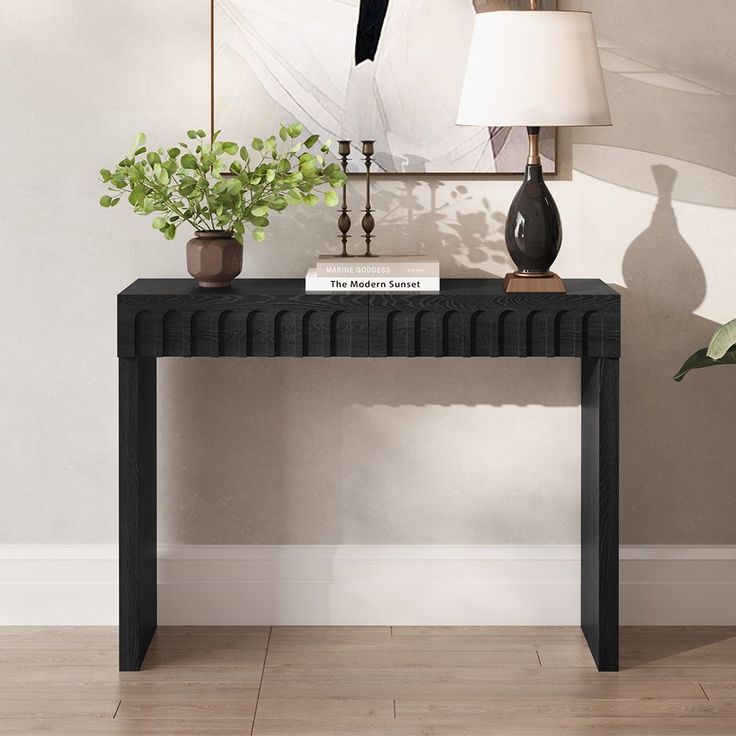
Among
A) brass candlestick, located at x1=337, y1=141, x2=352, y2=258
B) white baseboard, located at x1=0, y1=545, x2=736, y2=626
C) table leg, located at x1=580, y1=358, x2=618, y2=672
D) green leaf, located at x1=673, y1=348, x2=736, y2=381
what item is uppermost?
brass candlestick, located at x1=337, y1=141, x2=352, y2=258

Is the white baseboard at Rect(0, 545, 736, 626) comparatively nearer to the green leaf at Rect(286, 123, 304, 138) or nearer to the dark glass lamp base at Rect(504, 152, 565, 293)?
the dark glass lamp base at Rect(504, 152, 565, 293)

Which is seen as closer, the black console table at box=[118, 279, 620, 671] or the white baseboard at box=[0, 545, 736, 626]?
the black console table at box=[118, 279, 620, 671]

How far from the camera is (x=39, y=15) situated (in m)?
2.73

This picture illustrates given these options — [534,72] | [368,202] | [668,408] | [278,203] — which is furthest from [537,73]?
[668,408]

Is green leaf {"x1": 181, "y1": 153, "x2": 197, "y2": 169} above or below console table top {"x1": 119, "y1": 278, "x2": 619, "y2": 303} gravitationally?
above

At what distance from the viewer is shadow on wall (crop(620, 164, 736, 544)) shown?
2.81 m

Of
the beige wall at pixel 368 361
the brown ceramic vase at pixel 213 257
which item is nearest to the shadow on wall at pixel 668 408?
the beige wall at pixel 368 361

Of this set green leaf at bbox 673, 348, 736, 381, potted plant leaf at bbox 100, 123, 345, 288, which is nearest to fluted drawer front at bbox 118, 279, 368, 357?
potted plant leaf at bbox 100, 123, 345, 288

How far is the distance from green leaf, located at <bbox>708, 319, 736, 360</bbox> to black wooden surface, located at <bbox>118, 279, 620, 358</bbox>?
0.66ft

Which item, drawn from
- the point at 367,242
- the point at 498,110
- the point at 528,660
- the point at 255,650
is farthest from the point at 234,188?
A: the point at 528,660

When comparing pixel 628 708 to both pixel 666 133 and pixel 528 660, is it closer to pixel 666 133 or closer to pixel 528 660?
pixel 528 660

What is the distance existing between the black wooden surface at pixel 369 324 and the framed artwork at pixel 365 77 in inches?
18.4

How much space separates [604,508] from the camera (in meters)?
2.56

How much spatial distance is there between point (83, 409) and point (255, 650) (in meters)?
0.75
